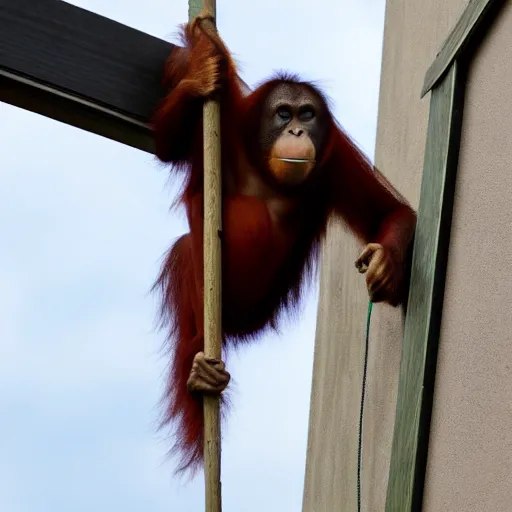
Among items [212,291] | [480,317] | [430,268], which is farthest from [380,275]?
[480,317]

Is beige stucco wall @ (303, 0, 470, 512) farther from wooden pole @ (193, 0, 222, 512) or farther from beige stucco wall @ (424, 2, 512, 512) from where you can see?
wooden pole @ (193, 0, 222, 512)

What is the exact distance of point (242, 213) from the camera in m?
4.21

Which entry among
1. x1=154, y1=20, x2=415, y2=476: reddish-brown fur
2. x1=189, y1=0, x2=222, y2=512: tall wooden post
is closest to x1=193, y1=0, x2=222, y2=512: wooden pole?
x1=189, y1=0, x2=222, y2=512: tall wooden post

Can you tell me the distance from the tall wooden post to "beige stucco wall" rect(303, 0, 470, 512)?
0.79 meters

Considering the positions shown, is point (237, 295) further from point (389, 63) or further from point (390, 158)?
point (389, 63)

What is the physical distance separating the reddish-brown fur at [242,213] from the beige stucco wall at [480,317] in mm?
638

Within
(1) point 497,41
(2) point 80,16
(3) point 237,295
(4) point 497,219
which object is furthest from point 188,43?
(4) point 497,219

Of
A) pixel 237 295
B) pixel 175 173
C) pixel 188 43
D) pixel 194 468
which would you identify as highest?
pixel 188 43

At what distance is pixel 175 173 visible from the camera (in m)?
4.27

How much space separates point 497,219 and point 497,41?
516 millimetres

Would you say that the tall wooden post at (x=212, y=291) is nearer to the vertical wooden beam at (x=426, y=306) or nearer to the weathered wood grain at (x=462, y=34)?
the vertical wooden beam at (x=426, y=306)

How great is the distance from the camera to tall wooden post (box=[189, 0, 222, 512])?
10.7 ft

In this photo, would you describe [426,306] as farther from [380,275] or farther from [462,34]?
[462,34]

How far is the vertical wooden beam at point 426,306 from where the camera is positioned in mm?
3422
